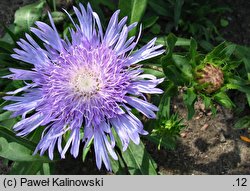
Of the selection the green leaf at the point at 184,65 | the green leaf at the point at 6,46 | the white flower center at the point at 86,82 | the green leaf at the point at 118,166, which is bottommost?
the green leaf at the point at 118,166

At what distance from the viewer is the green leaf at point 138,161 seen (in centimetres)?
195

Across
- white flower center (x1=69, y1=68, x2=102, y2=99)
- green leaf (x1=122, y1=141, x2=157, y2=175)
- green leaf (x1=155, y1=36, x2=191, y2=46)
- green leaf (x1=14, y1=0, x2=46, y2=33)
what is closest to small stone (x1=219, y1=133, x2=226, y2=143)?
green leaf (x1=122, y1=141, x2=157, y2=175)

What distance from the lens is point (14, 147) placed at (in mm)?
1740

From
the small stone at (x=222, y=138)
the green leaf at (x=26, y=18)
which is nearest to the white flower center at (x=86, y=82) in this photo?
the green leaf at (x=26, y=18)

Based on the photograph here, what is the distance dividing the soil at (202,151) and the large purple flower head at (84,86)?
602 millimetres

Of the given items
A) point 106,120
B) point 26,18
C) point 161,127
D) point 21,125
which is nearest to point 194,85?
point 161,127

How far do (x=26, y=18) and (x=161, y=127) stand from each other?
0.78 metres

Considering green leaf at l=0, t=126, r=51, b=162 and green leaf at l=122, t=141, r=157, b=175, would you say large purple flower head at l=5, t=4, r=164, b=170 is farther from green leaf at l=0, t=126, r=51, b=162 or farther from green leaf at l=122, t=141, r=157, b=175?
green leaf at l=122, t=141, r=157, b=175

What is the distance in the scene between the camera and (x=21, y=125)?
165 centimetres

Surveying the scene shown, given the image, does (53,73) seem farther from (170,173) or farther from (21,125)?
(170,173)

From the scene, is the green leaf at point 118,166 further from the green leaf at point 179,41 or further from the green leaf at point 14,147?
the green leaf at point 179,41

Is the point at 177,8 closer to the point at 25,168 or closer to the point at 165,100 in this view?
the point at 165,100

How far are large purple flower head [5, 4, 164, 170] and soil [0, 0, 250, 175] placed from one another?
23.7 inches

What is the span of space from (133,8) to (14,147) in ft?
2.51
